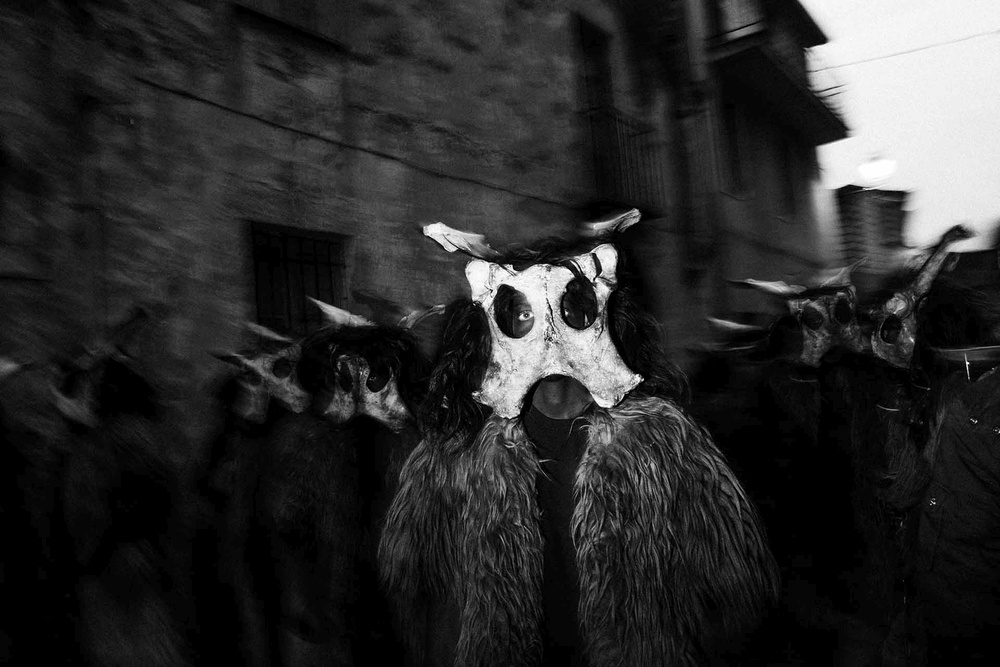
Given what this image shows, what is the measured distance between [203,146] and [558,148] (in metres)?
4.36

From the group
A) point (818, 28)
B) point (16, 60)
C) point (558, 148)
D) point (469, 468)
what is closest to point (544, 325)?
point (469, 468)

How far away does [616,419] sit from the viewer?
6.90ft

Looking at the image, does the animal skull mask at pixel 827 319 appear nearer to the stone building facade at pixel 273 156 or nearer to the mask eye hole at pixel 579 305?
the mask eye hole at pixel 579 305

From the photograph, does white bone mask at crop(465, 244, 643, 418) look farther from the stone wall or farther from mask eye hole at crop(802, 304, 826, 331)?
the stone wall

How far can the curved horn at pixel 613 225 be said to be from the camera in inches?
89.2

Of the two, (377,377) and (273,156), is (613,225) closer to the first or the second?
(377,377)

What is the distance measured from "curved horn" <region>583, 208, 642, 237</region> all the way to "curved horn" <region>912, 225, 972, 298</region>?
6.19 feet

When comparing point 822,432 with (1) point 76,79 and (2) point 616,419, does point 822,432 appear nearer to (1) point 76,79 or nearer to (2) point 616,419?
(2) point 616,419

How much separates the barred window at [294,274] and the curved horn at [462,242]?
132 inches

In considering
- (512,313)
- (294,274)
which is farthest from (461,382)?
(294,274)

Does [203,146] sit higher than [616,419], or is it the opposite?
[203,146]

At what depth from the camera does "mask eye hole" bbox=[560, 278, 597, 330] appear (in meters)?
2.15

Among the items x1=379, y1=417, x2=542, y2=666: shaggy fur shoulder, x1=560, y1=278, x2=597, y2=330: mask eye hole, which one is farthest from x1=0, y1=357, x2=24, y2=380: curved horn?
x1=560, y1=278, x2=597, y2=330: mask eye hole

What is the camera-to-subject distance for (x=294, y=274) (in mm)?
5621
